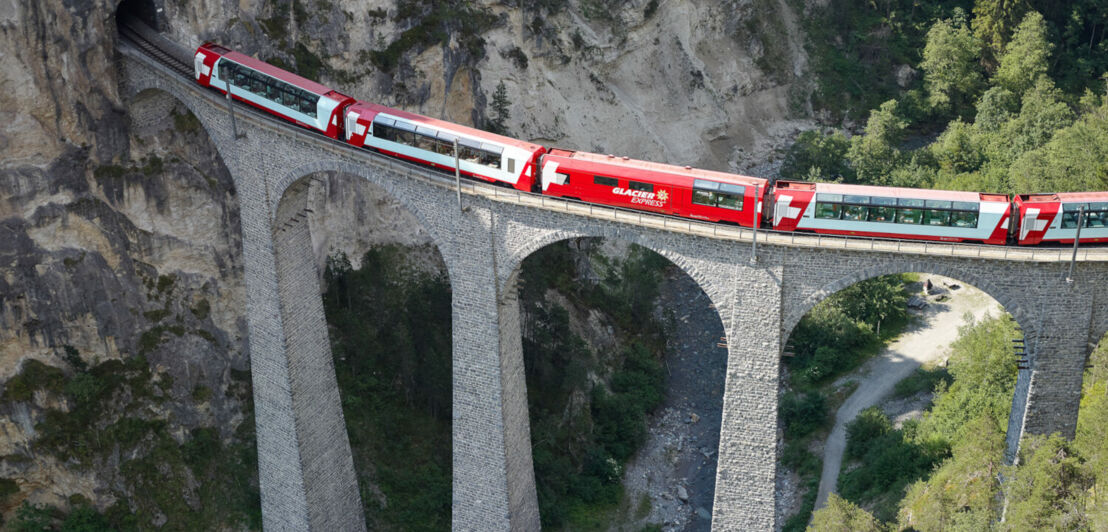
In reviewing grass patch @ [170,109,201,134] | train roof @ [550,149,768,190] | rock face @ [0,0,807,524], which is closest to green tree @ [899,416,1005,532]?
train roof @ [550,149,768,190]

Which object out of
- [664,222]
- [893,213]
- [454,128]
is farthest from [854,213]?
[454,128]

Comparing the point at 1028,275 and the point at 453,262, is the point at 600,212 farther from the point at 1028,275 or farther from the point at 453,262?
the point at 1028,275

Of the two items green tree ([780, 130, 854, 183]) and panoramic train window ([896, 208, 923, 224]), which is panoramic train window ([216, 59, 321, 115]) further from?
green tree ([780, 130, 854, 183])

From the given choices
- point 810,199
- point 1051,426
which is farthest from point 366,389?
point 1051,426

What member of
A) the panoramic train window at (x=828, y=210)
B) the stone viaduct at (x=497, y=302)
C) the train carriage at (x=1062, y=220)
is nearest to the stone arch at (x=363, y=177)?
the stone viaduct at (x=497, y=302)

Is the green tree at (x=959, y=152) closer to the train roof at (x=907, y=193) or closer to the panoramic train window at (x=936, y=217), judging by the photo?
the train roof at (x=907, y=193)

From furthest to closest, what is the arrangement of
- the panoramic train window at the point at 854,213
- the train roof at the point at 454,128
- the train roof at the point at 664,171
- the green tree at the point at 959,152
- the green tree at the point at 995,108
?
the green tree at the point at 995,108
the green tree at the point at 959,152
the train roof at the point at 454,128
the train roof at the point at 664,171
the panoramic train window at the point at 854,213
